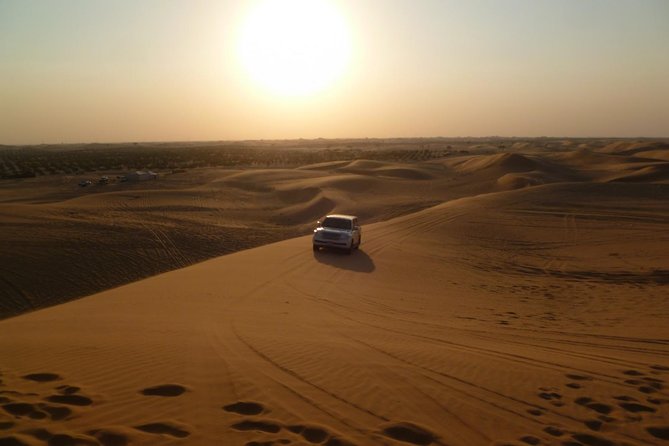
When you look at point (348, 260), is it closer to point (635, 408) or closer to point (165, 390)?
point (165, 390)

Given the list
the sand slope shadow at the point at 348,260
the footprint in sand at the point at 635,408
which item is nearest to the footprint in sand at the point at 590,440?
the footprint in sand at the point at 635,408

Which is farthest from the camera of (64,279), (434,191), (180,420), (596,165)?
(596,165)

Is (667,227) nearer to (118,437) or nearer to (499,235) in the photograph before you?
(499,235)

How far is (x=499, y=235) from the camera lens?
27484 millimetres

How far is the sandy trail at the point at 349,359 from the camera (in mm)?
5660

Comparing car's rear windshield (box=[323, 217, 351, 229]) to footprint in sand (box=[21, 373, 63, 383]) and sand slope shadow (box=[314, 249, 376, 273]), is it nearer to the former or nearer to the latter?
sand slope shadow (box=[314, 249, 376, 273])

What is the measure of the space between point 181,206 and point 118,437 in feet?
115

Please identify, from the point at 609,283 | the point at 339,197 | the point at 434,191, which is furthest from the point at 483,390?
the point at 434,191

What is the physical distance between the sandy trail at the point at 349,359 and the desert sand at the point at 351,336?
4 centimetres

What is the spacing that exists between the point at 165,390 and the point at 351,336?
4.37m

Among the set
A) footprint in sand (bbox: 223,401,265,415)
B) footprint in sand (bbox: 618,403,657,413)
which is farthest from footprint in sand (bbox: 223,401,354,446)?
footprint in sand (bbox: 618,403,657,413)

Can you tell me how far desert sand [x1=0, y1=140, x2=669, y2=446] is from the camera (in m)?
5.76

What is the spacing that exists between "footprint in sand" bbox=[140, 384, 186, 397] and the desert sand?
1.9 inches

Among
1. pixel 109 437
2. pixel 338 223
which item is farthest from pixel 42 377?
pixel 338 223
